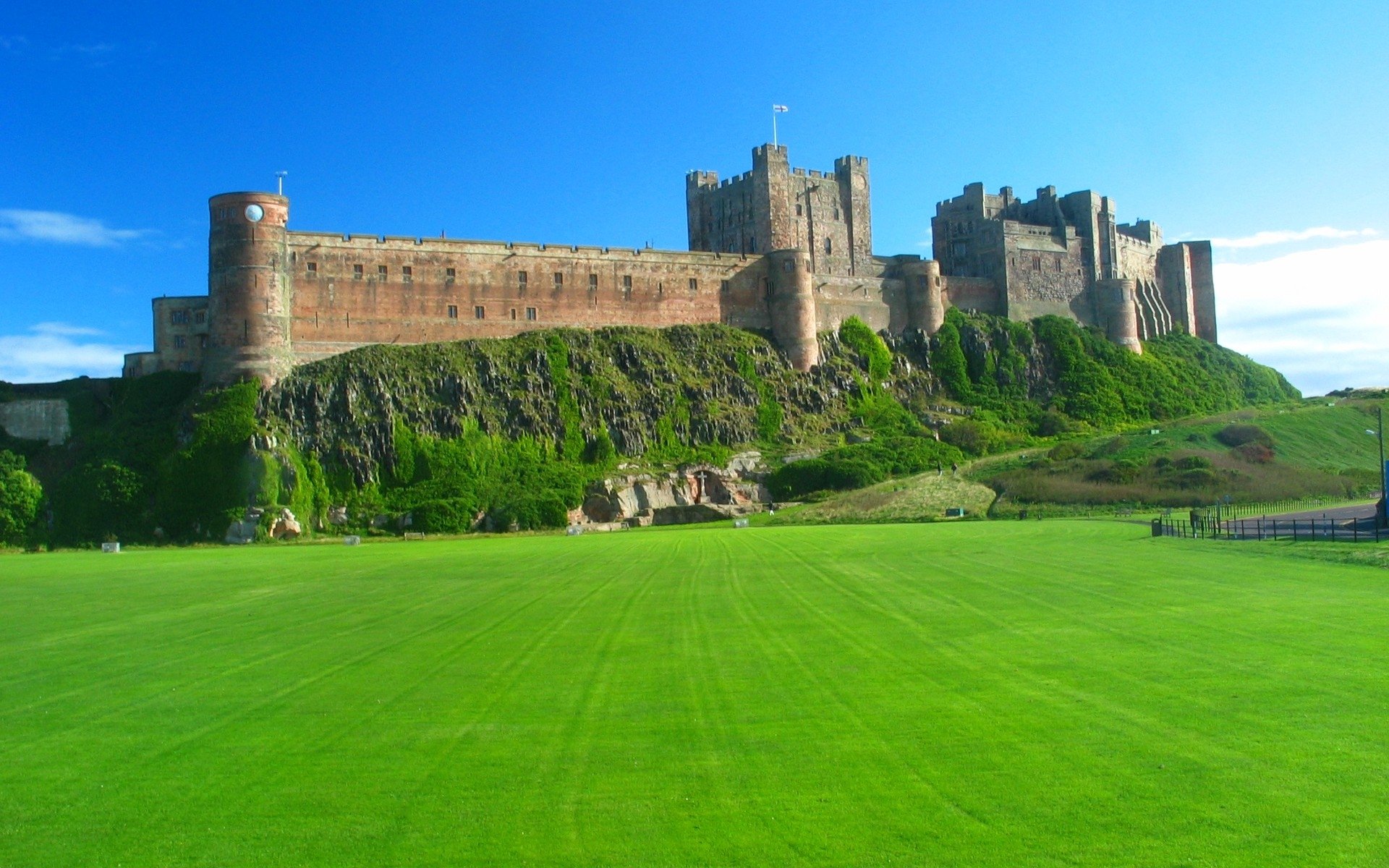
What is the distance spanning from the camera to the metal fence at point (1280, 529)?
32.6 m

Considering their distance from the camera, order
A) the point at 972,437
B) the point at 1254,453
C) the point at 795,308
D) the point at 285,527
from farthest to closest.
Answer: the point at 795,308 → the point at 972,437 → the point at 1254,453 → the point at 285,527

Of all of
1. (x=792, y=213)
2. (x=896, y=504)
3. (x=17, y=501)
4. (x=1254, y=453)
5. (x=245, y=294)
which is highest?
(x=792, y=213)

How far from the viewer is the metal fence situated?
107 feet

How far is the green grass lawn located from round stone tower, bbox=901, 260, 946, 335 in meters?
57.3

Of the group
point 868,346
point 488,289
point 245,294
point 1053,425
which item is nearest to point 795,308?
point 868,346

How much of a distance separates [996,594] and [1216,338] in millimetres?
87426

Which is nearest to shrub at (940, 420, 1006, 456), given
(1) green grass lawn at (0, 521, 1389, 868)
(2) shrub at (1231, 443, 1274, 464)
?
(2) shrub at (1231, 443, 1274, 464)

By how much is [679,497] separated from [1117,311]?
44499mm

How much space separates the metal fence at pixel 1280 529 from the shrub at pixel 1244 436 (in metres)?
27.2

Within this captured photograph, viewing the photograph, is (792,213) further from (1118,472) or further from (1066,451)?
(1118,472)

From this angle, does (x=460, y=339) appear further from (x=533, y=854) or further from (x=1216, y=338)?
(x=1216, y=338)

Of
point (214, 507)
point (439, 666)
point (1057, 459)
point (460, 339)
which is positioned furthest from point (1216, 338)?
point (439, 666)

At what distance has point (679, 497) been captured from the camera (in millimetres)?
63156

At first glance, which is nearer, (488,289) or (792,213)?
(488,289)
